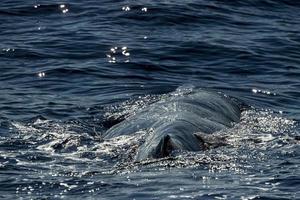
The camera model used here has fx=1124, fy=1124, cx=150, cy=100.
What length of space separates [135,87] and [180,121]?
5189mm

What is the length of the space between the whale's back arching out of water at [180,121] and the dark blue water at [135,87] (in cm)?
28

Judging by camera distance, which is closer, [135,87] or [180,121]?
[180,121]

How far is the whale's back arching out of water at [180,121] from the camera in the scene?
14828 mm

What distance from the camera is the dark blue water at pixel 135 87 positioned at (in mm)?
13672

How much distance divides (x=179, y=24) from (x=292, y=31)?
276cm

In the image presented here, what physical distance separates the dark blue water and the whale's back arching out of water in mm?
281

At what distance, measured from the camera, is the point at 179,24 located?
27562 mm

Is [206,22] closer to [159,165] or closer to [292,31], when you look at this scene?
[292,31]

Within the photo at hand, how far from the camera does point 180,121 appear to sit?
16.4m

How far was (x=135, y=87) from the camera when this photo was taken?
21.5 m

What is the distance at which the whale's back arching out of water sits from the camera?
1483cm

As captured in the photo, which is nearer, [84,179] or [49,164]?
[84,179]

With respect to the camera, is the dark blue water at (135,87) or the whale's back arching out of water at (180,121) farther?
the whale's back arching out of water at (180,121)

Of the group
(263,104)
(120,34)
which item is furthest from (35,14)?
(263,104)
